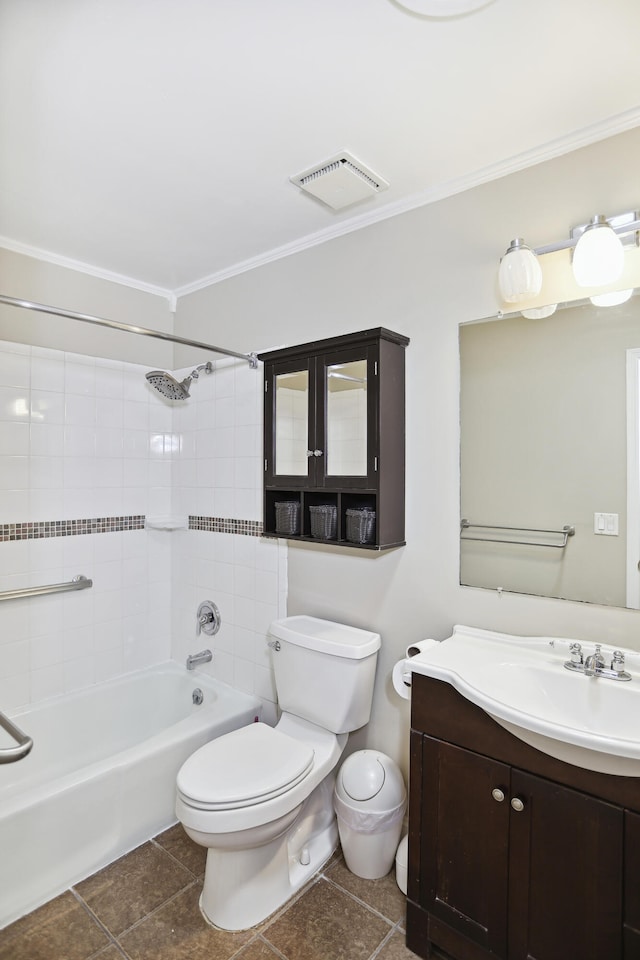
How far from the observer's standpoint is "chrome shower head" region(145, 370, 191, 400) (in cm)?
244

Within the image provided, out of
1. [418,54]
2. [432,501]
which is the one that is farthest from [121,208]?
[432,501]

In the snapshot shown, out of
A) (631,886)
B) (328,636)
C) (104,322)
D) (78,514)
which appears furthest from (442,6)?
(78,514)

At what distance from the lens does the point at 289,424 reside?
2.14 meters

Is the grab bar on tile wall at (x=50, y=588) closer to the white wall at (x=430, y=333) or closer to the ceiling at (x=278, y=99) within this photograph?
the white wall at (x=430, y=333)

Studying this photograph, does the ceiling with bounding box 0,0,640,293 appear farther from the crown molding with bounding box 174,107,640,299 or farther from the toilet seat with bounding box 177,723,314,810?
the toilet seat with bounding box 177,723,314,810

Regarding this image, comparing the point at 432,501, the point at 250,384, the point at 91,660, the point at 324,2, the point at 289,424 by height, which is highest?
the point at 324,2

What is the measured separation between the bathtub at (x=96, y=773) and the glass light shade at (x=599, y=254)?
2183mm

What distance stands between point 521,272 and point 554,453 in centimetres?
57

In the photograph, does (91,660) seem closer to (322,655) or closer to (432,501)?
(322,655)

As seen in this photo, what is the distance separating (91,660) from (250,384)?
1614 mm

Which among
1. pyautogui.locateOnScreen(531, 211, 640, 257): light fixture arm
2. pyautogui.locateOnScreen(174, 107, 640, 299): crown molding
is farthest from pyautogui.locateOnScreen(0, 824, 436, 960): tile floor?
pyautogui.locateOnScreen(174, 107, 640, 299): crown molding

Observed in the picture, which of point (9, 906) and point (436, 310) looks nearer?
point (9, 906)

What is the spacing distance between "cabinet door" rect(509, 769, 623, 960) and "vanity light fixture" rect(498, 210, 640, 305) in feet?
4.47

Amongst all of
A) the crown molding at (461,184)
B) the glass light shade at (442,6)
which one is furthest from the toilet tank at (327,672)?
the glass light shade at (442,6)
